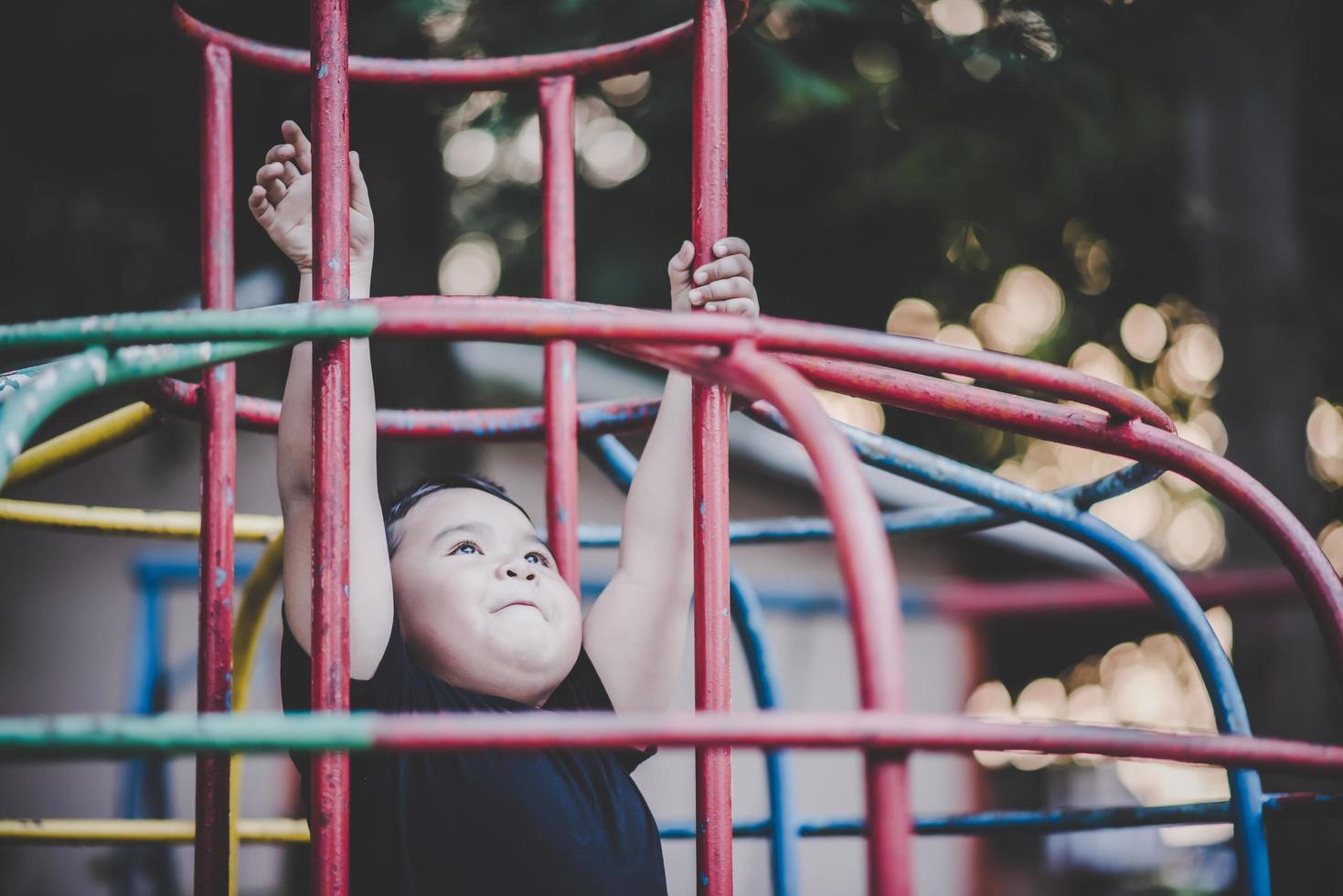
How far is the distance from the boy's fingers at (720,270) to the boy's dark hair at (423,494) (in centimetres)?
38

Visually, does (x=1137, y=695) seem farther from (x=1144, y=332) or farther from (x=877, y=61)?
(x=877, y=61)

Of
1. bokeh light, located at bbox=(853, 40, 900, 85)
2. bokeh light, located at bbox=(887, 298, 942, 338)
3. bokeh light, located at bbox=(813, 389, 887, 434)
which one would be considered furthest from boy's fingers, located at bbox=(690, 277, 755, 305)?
bokeh light, located at bbox=(813, 389, 887, 434)

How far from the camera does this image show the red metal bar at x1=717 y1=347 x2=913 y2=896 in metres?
0.72

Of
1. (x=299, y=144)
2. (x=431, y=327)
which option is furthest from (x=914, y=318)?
(x=431, y=327)

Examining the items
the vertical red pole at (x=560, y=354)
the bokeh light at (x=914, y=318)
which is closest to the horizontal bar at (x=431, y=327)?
the vertical red pole at (x=560, y=354)

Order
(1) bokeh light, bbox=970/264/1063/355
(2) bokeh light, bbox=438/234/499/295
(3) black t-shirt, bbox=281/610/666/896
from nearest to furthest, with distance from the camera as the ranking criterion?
(3) black t-shirt, bbox=281/610/666/896 < (2) bokeh light, bbox=438/234/499/295 < (1) bokeh light, bbox=970/264/1063/355

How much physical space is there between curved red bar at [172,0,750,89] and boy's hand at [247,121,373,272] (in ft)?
0.94

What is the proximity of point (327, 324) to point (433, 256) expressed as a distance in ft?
9.58

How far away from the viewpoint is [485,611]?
1.28 m

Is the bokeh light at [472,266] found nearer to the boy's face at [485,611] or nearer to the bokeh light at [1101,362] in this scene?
the bokeh light at [1101,362]

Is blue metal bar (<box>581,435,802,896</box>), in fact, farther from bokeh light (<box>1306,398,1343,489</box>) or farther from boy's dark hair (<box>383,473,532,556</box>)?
bokeh light (<box>1306,398,1343,489</box>)

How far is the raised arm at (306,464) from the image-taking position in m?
1.14

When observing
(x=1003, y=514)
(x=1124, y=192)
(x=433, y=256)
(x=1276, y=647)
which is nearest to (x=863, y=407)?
(x=1124, y=192)

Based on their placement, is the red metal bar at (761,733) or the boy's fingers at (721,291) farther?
the boy's fingers at (721,291)
